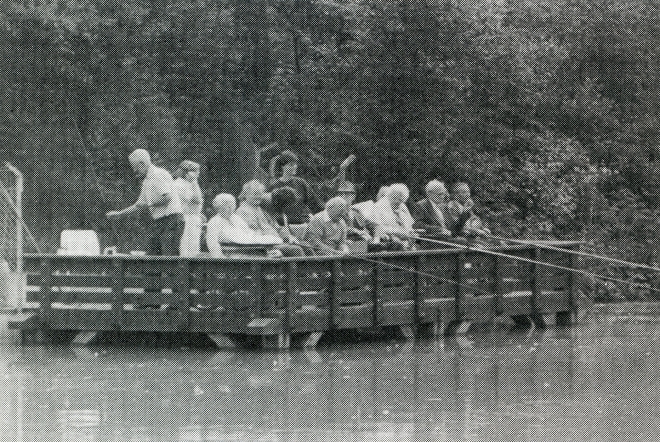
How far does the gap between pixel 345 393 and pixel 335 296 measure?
12.6 ft

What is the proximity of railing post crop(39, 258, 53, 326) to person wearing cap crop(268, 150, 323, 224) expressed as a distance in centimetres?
297

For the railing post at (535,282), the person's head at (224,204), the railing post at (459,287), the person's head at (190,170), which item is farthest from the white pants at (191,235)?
the railing post at (535,282)

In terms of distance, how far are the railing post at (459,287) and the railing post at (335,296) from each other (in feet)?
7.22

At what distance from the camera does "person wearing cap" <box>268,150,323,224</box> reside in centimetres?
2300

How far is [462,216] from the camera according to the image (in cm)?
2434

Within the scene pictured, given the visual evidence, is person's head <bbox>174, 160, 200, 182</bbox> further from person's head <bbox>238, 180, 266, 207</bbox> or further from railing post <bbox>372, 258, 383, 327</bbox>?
railing post <bbox>372, 258, 383, 327</bbox>

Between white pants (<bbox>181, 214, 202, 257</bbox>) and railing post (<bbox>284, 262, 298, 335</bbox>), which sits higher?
white pants (<bbox>181, 214, 202, 257</bbox>)

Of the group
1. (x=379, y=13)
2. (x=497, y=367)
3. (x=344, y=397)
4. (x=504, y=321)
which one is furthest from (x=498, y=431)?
(x=379, y=13)

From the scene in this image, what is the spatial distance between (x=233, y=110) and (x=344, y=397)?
2192 cm

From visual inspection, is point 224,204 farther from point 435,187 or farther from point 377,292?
point 435,187

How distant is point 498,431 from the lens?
15.0m

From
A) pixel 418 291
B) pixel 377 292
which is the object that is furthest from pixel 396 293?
pixel 377 292

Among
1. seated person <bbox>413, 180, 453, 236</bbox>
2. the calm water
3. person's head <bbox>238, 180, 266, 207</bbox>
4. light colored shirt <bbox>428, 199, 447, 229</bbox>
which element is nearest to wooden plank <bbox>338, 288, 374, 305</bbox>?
the calm water

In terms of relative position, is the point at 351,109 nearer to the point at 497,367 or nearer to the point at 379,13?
the point at 379,13
